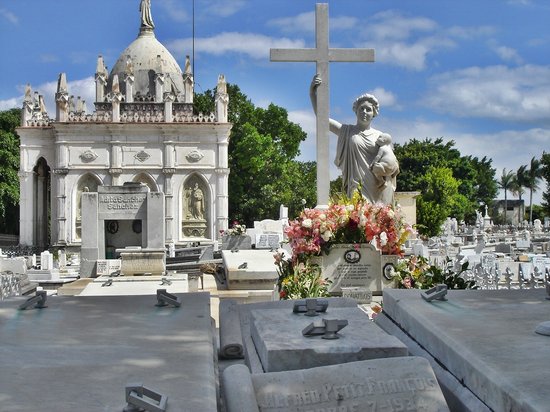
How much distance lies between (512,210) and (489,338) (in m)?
117

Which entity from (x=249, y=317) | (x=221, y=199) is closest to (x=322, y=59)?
(x=249, y=317)

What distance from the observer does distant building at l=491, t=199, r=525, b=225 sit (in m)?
107

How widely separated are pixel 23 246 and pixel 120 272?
2805 centimetres

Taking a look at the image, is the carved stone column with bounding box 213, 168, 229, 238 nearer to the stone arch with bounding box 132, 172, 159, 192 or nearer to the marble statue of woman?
the stone arch with bounding box 132, 172, 159, 192

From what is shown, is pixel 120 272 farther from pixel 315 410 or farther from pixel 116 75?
pixel 116 75

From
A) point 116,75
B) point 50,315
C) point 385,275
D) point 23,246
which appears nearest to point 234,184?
point 116,75

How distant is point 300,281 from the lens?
759 cm

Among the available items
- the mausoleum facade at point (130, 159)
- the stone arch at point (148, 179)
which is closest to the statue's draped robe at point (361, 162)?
the mausoleum facade at point (130, 159)

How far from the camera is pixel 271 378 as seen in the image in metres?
2.82

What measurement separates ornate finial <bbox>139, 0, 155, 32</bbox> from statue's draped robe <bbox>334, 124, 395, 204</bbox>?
41.7 m

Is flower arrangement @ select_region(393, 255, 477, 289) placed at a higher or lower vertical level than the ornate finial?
lower

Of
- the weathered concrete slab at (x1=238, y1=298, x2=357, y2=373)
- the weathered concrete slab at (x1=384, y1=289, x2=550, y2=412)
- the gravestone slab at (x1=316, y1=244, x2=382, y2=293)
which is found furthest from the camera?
the gravestone slab at (x1=316, y1=244, x2=382, y2=293)

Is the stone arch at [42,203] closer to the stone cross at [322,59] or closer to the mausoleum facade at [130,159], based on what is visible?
the mausoleum facade at [130,159]

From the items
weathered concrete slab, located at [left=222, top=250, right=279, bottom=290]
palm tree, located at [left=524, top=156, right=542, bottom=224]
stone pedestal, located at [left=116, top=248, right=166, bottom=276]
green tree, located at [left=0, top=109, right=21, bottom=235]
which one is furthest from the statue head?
palm tree, located at [left=524, top=156, right=542, bottom=224]
